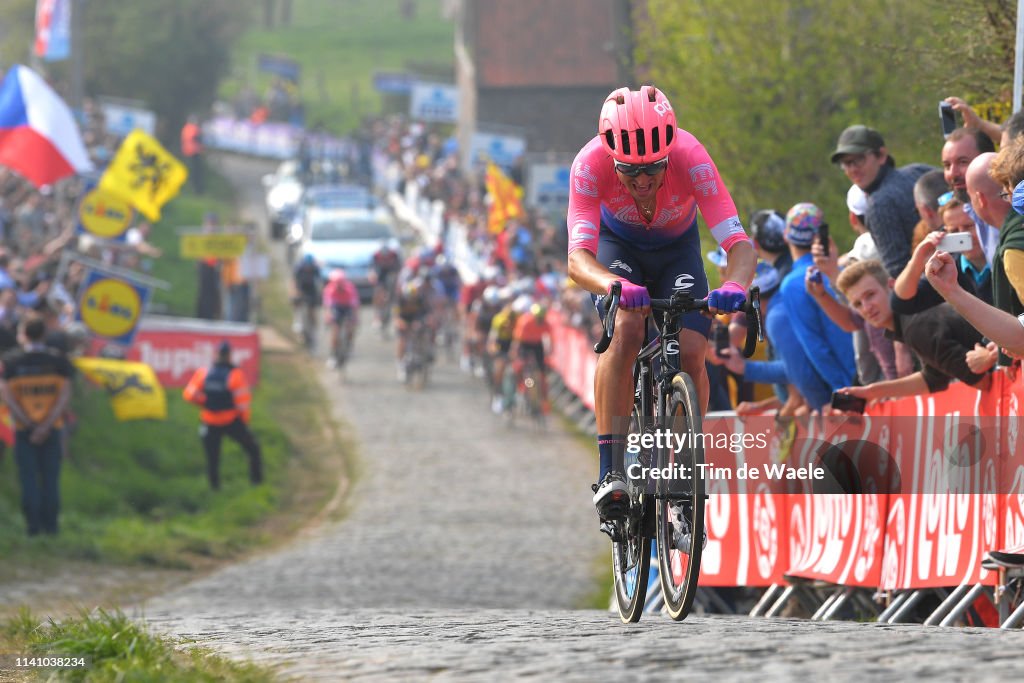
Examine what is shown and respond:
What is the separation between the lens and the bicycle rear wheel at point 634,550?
7.31m

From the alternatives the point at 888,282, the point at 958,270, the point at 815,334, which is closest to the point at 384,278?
the point at 815,334

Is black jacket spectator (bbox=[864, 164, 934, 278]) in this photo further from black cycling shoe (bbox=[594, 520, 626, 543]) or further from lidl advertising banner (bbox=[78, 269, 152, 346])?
lidl advertising banner (bbox=[78, 269, 152, 346])

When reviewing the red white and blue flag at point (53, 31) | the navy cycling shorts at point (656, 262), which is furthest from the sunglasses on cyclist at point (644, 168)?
the red white and blue flag at point (53, 31)

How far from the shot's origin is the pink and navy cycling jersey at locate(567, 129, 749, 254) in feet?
24.3

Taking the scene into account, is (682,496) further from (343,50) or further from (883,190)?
(343,50)

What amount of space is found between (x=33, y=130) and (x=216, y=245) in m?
11.2

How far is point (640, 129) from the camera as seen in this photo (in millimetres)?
7078

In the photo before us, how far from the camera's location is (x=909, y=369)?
9570mm

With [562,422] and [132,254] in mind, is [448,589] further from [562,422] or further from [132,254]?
[132,254]

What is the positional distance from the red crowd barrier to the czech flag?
11239 mm

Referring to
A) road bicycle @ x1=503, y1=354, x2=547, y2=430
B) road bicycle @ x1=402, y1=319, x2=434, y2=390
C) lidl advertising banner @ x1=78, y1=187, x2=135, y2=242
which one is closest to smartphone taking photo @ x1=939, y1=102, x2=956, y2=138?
lidl advertising banner @ x1=78, y1=187, x2=135, y2=242

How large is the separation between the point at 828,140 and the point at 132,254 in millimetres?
15371

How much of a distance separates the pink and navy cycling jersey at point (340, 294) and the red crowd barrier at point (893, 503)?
20.4 meters

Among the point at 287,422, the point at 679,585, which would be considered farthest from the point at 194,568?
the point at 679,585
